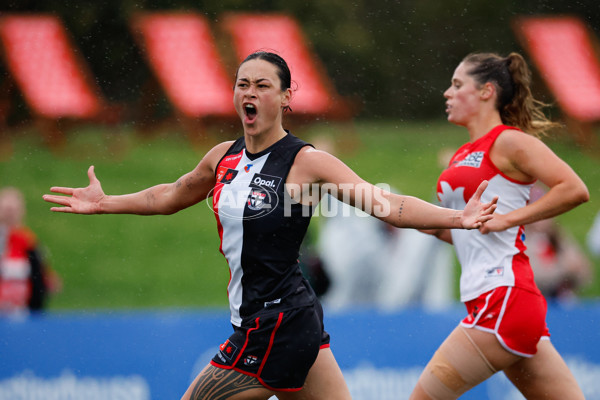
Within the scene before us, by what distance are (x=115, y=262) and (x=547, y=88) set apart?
1105 cm

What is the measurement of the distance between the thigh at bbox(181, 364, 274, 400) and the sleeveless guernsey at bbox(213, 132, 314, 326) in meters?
0.24

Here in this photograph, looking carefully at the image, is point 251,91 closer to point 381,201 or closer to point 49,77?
point 381,201

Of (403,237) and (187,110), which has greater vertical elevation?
(187,110)

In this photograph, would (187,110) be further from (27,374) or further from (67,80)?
(27,374)

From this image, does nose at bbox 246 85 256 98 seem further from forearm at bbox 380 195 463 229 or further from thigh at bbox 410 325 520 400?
thigh at bbox 410 325 520 400

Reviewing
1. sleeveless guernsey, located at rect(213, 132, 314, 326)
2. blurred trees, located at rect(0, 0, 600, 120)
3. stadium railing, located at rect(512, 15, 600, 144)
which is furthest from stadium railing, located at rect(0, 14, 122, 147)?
sleeveless guernsey, located at rect(213, 132, 314, 326)

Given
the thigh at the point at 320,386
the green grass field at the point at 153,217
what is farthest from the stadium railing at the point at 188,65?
the thigh at the point at 320,386

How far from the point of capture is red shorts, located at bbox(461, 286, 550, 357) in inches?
154

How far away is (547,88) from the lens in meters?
18.8

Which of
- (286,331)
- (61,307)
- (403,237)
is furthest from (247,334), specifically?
(61,307)

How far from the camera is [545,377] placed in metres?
4.00

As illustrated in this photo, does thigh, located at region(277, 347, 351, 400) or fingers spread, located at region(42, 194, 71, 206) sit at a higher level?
fingers spread, located at region(42, 194, 71, 206)

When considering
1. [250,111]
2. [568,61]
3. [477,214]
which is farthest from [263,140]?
[568,61]

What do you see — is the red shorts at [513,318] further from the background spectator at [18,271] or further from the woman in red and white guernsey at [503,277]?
the background spectator at [18,271]
